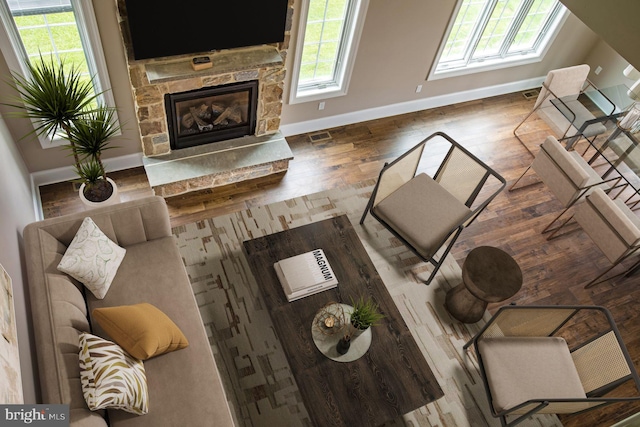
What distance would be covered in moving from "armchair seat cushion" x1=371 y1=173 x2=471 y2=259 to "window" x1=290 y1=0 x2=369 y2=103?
137cm

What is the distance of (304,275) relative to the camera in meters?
3.33

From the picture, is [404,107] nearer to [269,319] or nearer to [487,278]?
[487,278]

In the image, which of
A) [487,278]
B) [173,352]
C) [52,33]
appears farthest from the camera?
[487,278]

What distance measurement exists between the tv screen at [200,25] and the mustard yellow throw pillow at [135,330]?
1.87 meters

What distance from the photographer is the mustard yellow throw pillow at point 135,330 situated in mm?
2746

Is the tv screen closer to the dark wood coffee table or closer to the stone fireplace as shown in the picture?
the stone fireplace

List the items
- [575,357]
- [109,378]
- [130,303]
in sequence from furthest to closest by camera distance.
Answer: [575,357] → [130,303] → [109,378]

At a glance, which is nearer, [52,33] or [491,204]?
[52,33]

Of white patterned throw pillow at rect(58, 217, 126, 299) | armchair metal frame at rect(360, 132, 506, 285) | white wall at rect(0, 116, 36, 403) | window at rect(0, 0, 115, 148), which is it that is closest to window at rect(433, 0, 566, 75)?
armchair metal frame at rect(360, 132, 506, 285)

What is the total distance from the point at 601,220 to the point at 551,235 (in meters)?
0.64

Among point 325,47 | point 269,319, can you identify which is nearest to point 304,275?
point 269,319

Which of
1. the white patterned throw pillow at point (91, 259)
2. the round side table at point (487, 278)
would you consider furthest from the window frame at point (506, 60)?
the white patterned throw pillow at point (91, 259)

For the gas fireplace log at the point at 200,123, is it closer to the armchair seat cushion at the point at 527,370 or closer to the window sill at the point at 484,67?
the window sill at the point at 484,67

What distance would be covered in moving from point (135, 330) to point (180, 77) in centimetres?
193
